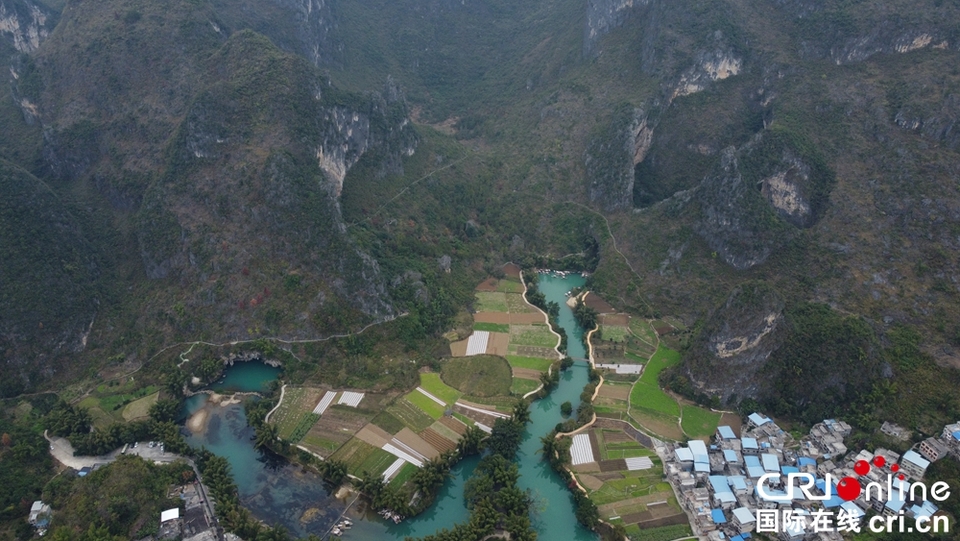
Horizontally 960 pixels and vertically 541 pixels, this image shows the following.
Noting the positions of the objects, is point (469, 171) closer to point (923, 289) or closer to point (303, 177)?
point (303, 177)

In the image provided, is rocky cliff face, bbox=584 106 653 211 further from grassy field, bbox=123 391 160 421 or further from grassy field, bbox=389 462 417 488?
grassy field, bbox=123 391 160 421

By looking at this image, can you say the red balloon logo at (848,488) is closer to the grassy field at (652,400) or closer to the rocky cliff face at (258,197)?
the grassy field at (652,400)

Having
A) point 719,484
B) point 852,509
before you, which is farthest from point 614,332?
point 852,509

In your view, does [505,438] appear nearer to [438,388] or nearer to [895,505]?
[438,388]

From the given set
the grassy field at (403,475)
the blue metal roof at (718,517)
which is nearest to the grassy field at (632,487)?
the blue metal roof at (718,517)

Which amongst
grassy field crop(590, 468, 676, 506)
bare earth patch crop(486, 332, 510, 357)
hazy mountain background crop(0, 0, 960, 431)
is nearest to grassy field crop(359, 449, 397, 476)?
hazy mountain background crop(0, 0, 960, 431)

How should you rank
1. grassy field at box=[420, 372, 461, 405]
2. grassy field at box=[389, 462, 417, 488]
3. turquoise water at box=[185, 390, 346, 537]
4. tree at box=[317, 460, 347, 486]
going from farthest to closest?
grassy field at box=[420, 372, 461, 405] → grassy field at box=[389, 462, 417, 488] → tree at box=[317, 460, 347, 486] → turquoise water at box=[185, 390, 346, 537]
